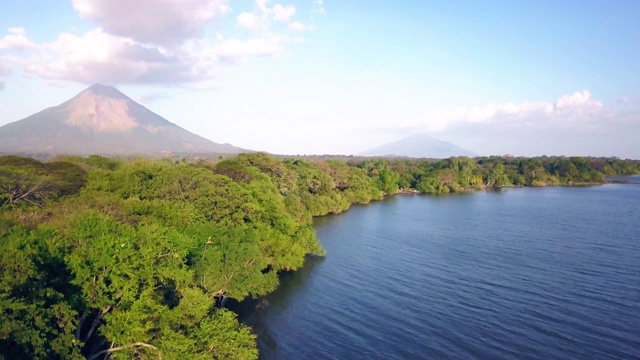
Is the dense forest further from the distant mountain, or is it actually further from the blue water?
the distant mountain

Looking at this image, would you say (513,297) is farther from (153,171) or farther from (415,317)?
(153,171)

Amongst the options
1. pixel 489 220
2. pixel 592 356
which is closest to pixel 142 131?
pixel 489 220

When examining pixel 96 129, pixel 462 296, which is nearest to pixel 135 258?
pixel 462 296

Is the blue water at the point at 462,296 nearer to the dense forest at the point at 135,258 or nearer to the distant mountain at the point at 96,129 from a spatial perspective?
the dense forest at the point at 135,258

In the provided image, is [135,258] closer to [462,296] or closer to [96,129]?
[462,296]

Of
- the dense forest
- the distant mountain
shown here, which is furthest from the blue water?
the distant mountain

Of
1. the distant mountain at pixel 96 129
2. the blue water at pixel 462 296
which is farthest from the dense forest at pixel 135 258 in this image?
the distant mountain at pixel 96 129
